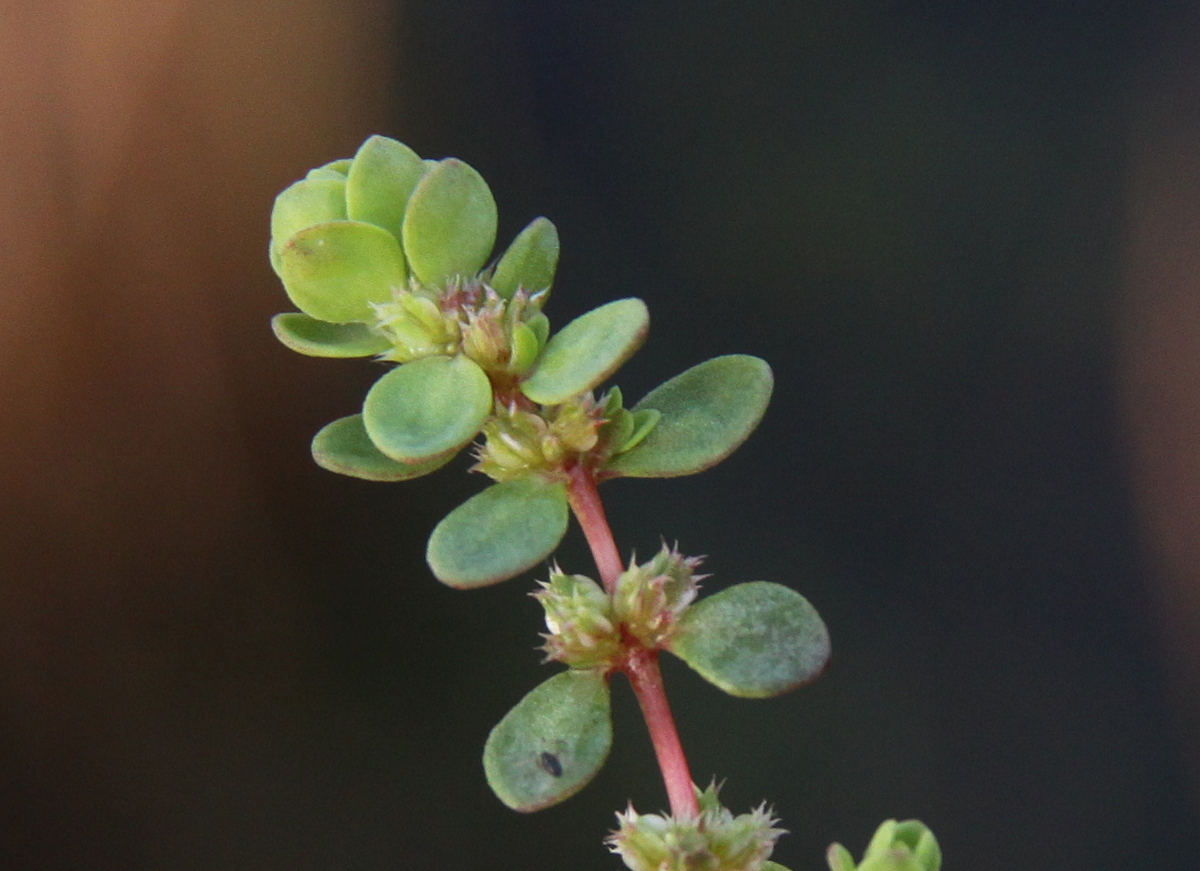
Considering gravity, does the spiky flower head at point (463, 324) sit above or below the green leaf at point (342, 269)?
below

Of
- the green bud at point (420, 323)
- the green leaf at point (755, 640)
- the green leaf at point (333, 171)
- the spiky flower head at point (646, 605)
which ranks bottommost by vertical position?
the green leaf at point (755, 640)

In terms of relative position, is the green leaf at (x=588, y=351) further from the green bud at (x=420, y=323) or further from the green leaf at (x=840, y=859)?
the green leaf at (x=840, y=859)

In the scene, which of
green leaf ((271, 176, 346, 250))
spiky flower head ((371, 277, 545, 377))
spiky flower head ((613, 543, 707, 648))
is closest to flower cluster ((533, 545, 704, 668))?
spiky flower head ((613, 543, 707, 648))

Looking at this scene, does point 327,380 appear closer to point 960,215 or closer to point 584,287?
point 584,287

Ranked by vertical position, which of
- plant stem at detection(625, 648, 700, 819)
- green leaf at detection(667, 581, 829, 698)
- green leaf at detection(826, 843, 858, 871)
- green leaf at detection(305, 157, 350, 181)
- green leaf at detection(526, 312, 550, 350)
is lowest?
green leaf at detection(826, 843, 858, 871)

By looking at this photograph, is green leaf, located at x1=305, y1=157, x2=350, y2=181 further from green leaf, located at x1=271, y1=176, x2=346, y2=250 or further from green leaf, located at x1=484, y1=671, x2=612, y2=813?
A: green leaf, located at x1=484, y1=671, x2=612, y2=813

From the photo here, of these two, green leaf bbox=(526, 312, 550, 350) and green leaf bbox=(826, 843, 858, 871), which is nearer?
green leaf bbox=(826, 843, 858, 871)

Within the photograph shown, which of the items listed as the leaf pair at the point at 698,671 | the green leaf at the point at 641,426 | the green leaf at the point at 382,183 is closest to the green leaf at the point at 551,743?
the leaf pair at the point at 698,671
